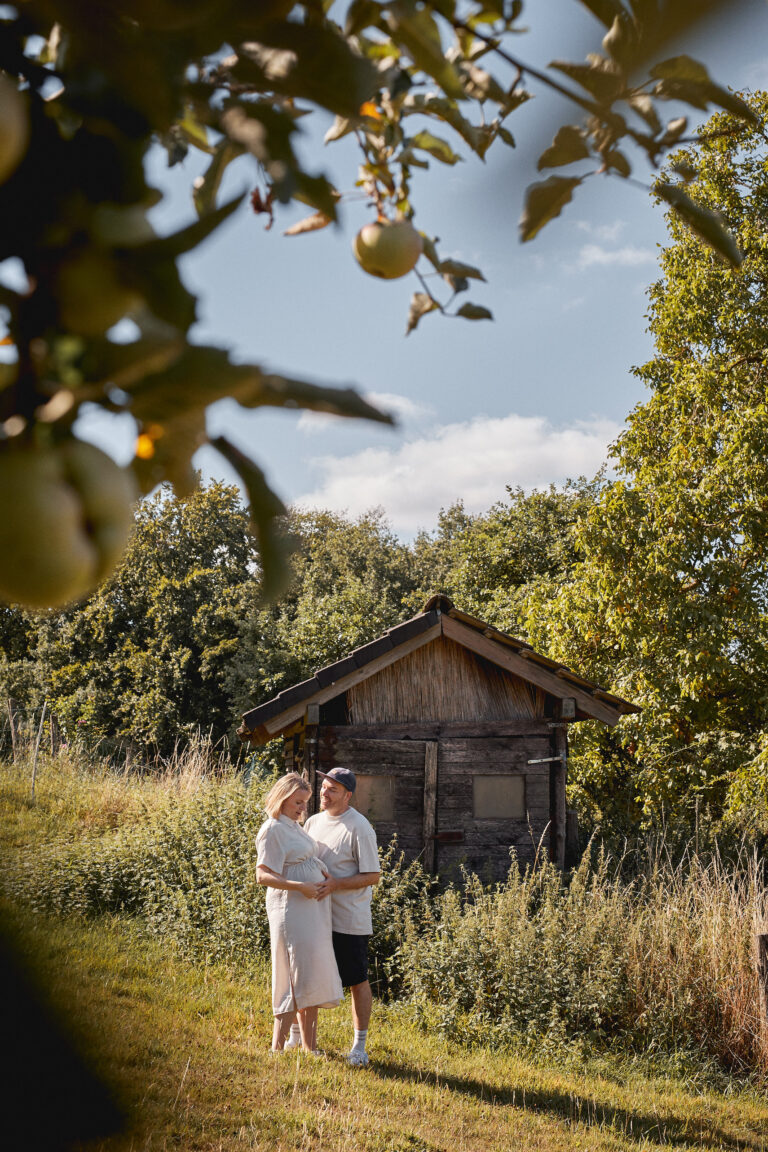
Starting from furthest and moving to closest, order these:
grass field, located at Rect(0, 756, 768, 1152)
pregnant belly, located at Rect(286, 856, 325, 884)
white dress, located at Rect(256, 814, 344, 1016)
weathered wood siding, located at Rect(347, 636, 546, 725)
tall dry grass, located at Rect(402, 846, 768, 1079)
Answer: weathered wood siding, located at Rect(347, 636, 546, 725) → tall dry grass, located at Rect(402, 846, 768, 1079) → pregnant belly, located at Rect(286, 856, 325, 884) → white dress, located at Rect(256, 814, 344, 1016) → grass field, located at Rect(0, 756, 768, 1152)

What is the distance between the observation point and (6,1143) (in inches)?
8.7

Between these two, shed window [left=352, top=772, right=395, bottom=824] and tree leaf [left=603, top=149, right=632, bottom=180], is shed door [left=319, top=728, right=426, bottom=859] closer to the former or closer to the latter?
shed window [left=352, top=772, right=395, bottom=824]

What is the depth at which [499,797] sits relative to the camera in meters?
8.55

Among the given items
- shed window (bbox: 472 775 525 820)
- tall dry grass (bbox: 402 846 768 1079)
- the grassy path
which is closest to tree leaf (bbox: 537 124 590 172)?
the grassy path

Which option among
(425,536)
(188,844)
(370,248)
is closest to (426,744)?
(188,844)

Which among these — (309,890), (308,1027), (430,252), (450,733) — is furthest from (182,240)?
(450,733)

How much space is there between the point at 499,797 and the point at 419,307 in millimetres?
8309

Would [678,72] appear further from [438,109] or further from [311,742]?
[311,742]

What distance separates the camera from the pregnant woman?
498 cm

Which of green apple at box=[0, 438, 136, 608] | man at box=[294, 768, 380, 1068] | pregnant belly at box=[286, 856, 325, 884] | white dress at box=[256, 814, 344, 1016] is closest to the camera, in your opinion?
green apple at box=[0, 438, 136, 608]

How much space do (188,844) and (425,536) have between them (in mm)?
20640

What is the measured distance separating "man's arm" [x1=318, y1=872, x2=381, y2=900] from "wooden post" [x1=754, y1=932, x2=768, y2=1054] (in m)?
2.83

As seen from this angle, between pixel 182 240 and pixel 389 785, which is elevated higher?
pixel 182 240

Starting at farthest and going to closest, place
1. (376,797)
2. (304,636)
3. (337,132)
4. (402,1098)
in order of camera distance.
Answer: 1. (304,636)
2. (376,797)
3. (402,1098)
4. (337,132)
